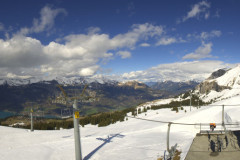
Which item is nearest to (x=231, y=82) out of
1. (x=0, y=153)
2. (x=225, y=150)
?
(x=225, y=150)

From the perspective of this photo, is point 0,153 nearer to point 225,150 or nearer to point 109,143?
point 109,143

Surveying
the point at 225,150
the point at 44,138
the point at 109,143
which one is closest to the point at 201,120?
the point at 225,150

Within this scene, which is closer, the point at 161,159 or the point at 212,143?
the point at 161,159

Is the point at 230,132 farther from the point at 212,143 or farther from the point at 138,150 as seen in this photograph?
the point at 138,150

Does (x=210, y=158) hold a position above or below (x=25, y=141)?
above

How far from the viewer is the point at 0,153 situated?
2067cm

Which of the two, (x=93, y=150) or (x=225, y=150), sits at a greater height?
(x=225, y=150)

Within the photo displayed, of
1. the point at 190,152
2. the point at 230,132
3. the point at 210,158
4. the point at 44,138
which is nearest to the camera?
the point at 210,158

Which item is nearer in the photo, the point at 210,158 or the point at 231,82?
the point at 210,158

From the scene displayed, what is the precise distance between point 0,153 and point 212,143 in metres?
26.6

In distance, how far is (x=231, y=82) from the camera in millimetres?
189250

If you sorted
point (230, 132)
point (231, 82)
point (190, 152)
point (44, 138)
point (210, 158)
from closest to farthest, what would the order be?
point (210, 158), point (190, 152), point (230, 132), point (44, 138), point (231, 82)

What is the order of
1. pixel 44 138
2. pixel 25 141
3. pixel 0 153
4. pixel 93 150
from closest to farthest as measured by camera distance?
1. pixel 0 153
2. pixel 93 150
3. pixel 25 141
4. pixel 44 138

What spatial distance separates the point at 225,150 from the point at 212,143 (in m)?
2.37
